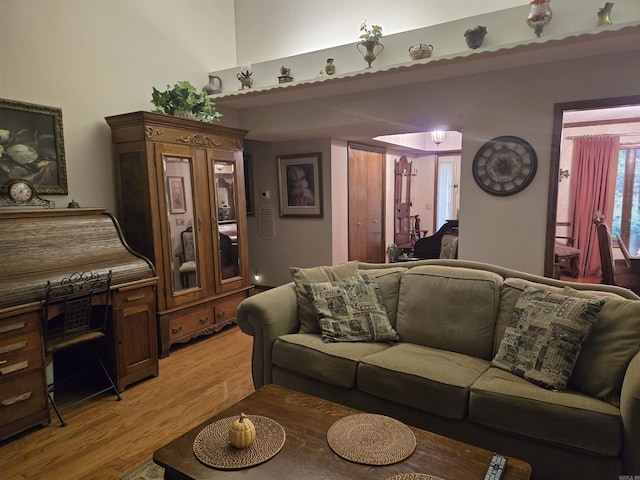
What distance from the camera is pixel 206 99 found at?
12.3 ft

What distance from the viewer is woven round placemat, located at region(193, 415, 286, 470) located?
4.46 feet

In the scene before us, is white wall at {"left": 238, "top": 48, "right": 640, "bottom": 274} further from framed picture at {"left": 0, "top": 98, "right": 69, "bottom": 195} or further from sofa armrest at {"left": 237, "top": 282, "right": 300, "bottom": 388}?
framed picture at {"left": 0, "top": 98, "right": 69, "bottom": 195}

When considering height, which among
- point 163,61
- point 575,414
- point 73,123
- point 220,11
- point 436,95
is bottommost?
point 575,414

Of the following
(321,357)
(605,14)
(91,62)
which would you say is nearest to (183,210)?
(91,62)

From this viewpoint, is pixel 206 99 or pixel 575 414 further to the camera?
pixel 206 99

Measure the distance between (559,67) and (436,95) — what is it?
1.01 meters

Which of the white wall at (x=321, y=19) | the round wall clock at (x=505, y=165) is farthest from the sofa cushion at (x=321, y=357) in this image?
the white wall at (x=321, y=19)

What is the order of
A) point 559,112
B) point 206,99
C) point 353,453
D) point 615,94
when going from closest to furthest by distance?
point 353,453 < point 615,94 < point 559,112 < point 206,99

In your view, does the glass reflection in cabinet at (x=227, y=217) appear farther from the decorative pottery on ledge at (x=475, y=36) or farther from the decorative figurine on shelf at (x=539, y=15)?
the decorative figurine on shelf at (x=539, y=15)

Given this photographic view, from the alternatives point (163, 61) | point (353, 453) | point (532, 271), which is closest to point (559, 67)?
point (532, 271)

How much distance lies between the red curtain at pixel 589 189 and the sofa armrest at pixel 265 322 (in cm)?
579

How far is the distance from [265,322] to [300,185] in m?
3.22

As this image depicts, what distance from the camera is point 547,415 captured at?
166cm

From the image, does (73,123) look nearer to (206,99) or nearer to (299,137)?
(206,99)
